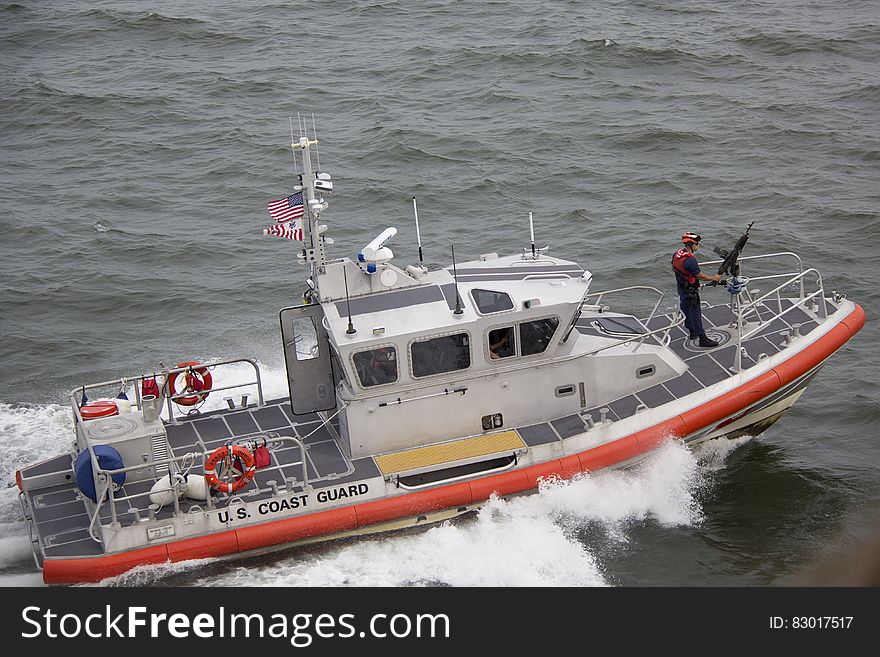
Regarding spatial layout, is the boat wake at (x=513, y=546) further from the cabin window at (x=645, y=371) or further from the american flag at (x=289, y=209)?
the american flag at (x=289, y=209)

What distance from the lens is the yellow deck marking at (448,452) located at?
1289cm

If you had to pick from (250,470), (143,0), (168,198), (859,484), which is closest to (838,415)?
(859,484)

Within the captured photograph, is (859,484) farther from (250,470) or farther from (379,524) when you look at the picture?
(250,470)

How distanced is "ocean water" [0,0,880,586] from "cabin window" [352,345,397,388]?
178 centimetres

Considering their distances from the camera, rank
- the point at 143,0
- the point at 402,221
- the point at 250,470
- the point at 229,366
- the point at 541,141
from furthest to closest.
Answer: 1. the point at 143,0
2. the point at 541,141
3. the point at 402,221
4. the point at 229,366
5. the point at 250,470

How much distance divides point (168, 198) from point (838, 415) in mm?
12934

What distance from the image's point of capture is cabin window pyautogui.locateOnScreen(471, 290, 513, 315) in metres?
12.9

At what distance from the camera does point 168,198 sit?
2217 centimetres

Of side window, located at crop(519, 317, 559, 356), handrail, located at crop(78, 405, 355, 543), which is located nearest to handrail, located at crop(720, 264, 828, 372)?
side window, located at crop(519, 317, 559, 356)

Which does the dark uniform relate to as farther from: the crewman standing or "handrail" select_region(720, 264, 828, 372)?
"handrail" select_region(720, 264, 828, 372)

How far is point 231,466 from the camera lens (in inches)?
488

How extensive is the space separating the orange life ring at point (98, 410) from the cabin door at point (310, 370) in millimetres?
2003

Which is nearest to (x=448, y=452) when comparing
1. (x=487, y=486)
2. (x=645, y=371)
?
(x=487, y=486)

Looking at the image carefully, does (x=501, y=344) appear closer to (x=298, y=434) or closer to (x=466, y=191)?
(x=298, y=434)
